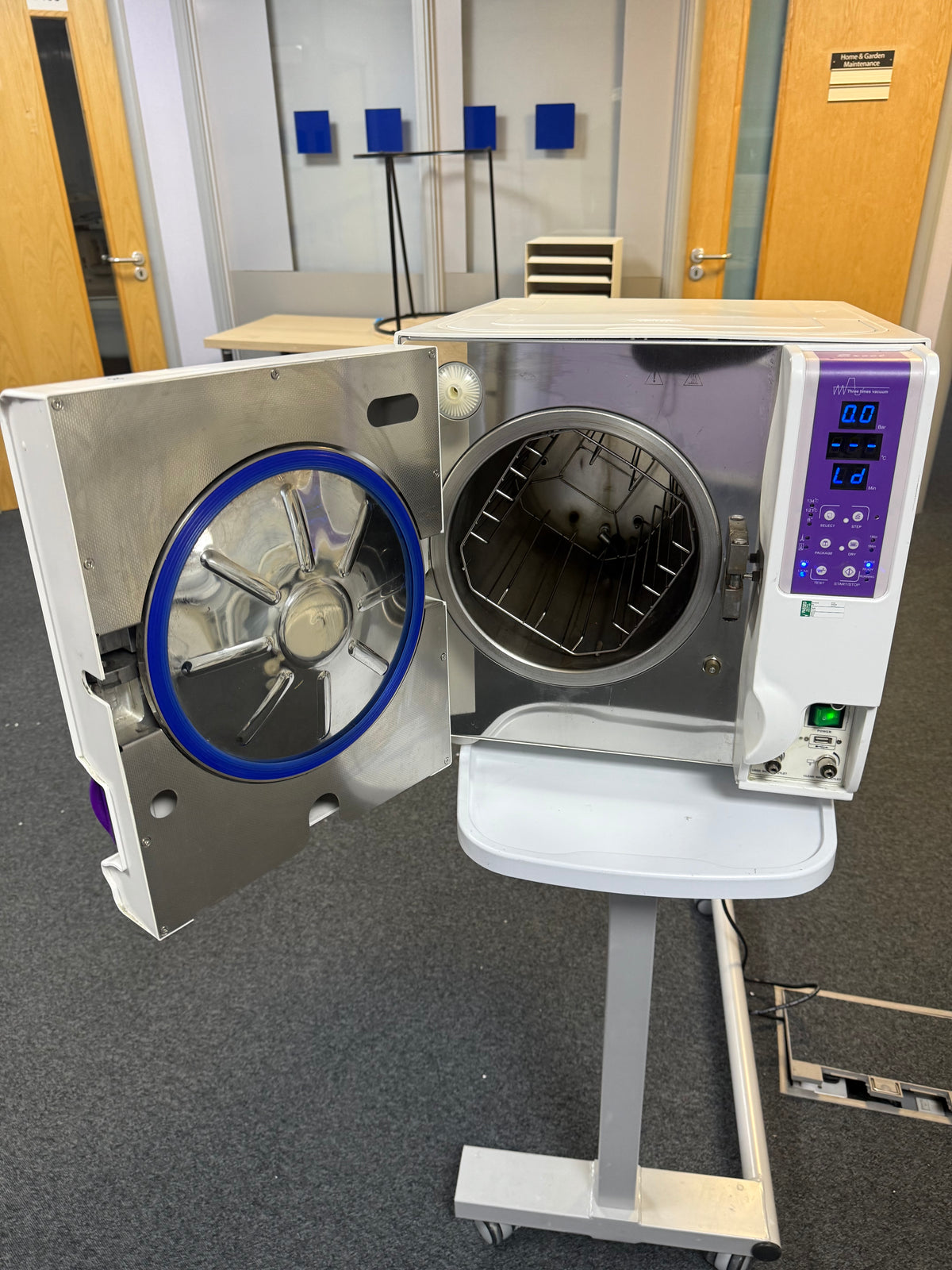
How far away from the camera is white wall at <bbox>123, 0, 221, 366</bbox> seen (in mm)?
3977

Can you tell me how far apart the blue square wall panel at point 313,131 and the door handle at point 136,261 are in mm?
931

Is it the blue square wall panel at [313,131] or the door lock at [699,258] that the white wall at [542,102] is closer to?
the door lock at [699,258]

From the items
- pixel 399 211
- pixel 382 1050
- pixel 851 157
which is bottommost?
pixel 382 1050

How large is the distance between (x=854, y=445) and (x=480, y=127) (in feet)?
11.5

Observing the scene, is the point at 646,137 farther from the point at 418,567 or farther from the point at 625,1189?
the point at 625,1189

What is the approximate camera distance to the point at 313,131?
12.9 ft

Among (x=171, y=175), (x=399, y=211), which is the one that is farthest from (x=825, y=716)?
(x=171, y=175)

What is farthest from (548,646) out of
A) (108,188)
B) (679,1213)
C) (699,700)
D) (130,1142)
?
(108,188)

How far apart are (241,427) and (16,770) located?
204cm

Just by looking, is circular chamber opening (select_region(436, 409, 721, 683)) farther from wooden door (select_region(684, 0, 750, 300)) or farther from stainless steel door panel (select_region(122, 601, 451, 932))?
wooden door (select_region(684, 0, 750, 300))

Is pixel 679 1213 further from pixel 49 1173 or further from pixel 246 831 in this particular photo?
pixel 49 1173

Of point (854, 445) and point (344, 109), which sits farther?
point (344, 109)

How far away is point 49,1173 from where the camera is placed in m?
1.44

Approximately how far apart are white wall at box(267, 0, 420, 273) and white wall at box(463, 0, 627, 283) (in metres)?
0.31
